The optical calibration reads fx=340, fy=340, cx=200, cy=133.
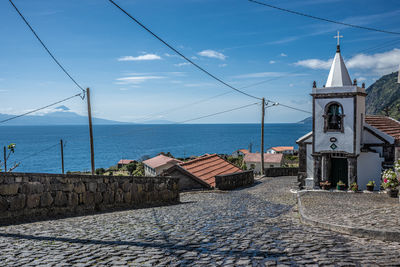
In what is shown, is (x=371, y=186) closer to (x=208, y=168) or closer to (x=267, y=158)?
(x=208, y=168)

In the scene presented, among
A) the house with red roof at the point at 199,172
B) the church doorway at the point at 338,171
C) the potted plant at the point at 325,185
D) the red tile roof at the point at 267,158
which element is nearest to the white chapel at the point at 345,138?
the church doorway at the point at 338,171

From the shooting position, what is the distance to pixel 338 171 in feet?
72.2

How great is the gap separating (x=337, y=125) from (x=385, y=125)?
4453mm

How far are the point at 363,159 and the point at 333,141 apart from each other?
2.11 metres

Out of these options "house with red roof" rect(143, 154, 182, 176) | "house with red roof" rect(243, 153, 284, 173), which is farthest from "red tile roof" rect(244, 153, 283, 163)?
"house with red roof" rect(143, 154, 182, 176)

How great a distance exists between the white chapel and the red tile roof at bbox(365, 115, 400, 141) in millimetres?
102

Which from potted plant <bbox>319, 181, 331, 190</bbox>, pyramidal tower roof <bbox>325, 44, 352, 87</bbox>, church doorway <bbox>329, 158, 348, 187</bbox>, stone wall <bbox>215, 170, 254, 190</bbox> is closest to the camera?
pyramidal tower roof <bbox>325, 44, 352, 87</bbox>

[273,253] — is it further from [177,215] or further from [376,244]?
[177,215]

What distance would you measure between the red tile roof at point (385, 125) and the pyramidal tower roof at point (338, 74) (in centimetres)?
367

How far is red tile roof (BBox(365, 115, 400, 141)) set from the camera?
21862 millimetres

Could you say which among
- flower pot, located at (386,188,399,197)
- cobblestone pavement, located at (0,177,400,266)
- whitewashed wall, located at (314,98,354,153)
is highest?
whitewashed wall, located at (314,98,354,153)

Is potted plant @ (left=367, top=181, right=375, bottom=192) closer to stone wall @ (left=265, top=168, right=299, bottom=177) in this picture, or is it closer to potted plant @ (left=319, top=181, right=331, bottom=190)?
potted plant @ (left=319, top=181, right=331, bottom=190)

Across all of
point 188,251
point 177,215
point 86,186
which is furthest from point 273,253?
point 86,186

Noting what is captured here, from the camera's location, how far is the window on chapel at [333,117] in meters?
21.4
